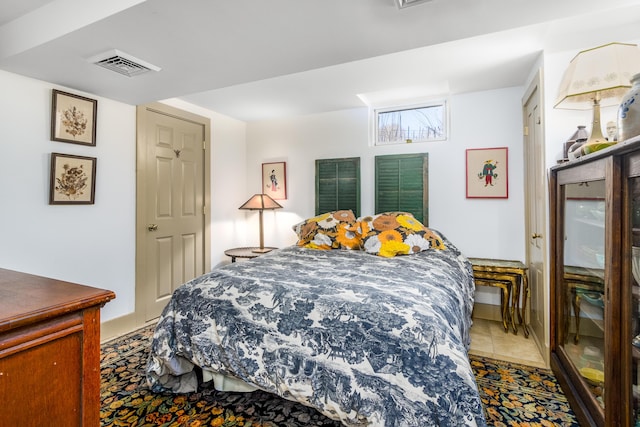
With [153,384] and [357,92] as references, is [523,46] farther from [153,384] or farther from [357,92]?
[153,384]

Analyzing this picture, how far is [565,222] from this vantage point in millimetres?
1818

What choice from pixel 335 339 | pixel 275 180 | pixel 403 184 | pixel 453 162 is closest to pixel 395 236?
pixel 403 184

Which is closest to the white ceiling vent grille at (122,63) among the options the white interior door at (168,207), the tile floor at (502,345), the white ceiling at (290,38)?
the white ceiling at (290,38)

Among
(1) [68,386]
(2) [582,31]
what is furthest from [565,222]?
(1) [68,386]

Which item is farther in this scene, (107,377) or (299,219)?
(299,219)

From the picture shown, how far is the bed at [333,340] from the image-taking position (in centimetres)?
128

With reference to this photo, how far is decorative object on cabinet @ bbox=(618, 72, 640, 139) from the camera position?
116 cm

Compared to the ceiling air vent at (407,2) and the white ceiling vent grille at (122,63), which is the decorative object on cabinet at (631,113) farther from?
the white ceiling vent grille at (122,63)

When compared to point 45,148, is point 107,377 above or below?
below

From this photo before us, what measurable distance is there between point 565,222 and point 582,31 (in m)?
1.23

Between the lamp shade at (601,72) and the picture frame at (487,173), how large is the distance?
128cm

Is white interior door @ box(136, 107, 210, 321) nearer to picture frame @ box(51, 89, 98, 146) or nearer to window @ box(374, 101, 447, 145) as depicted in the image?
picture frame @ box(51, 89, 98, 146)

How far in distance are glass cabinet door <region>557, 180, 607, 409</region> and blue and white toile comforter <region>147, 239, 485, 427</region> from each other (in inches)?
22.3

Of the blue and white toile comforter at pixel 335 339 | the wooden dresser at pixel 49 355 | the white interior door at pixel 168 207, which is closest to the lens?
the wooden dresser at pixel 49 355
